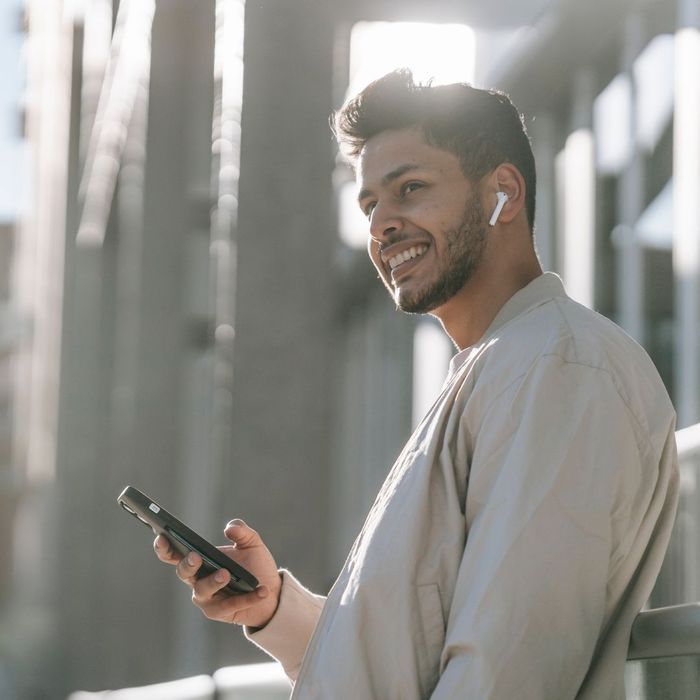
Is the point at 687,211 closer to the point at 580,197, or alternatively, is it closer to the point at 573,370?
the point at 580,197

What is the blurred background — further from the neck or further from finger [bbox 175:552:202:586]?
finger [bbox 175:552:202:586]

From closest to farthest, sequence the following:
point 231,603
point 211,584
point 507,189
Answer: point 507,189
point 211,584
point 231,603

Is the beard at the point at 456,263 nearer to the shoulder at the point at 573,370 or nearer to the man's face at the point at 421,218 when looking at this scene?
the man's face at the point at 421,218

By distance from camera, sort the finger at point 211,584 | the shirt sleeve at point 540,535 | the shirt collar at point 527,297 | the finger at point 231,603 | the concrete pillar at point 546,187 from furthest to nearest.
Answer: the concrete pillar at point 546,187, the finger at point 231,603, the finger at point 211,584, the shirt collar at point 527,297, the shirt sleeve at point 540,535

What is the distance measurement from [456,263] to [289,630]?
3.28 feet

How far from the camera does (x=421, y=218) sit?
318cm

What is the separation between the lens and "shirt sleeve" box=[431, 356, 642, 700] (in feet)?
7.85

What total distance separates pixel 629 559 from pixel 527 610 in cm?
31

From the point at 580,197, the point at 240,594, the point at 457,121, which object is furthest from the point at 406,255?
the point at 580,197

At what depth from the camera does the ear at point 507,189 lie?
3.22 meters

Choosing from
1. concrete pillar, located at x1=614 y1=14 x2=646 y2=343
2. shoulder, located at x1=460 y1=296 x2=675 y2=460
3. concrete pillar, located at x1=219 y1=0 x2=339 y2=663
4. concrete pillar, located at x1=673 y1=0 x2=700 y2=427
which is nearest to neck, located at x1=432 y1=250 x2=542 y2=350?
shoulder, located at x1=460 y1=296 x2=675 y2=460

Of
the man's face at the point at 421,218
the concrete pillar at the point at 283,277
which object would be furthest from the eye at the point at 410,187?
the concrete pillar at the point at 283,277

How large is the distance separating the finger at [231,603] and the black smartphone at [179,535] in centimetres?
9

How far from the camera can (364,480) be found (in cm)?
1491
